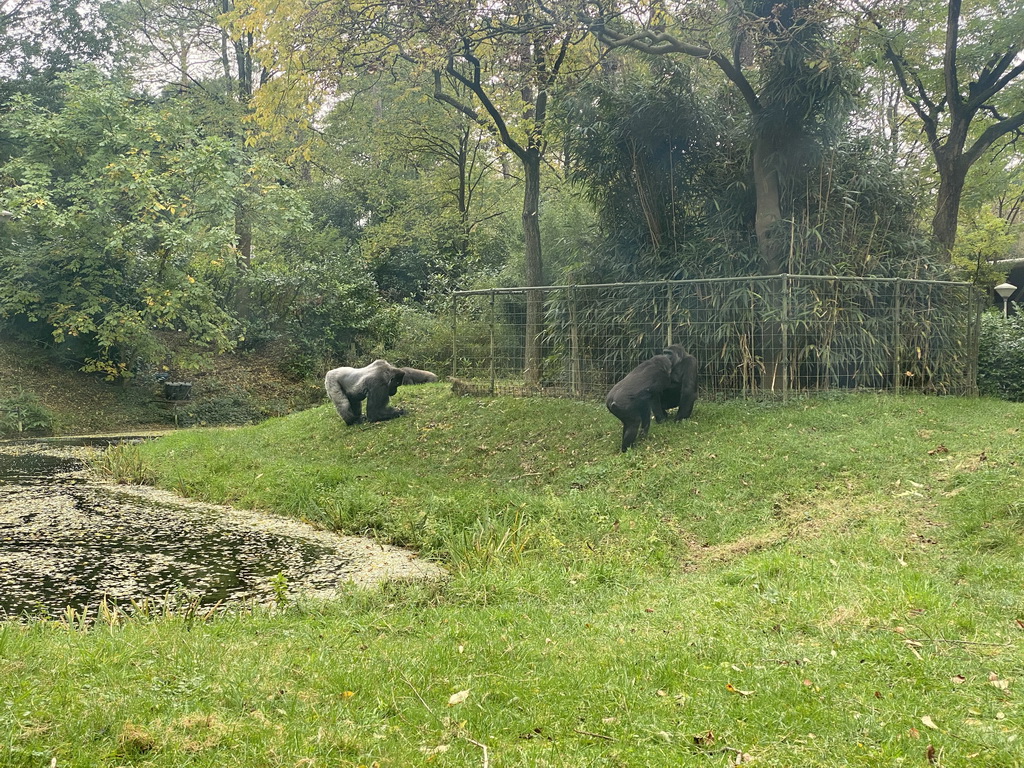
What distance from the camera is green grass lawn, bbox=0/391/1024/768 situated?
125 inches

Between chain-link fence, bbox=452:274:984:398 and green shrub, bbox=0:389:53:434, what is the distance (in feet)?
36.4

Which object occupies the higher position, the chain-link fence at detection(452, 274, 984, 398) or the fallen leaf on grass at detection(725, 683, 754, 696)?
the chain-link fence at detection(452, 274, 984, 398)

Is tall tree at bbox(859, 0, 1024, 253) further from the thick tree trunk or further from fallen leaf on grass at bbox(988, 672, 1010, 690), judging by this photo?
fallen leaf on grass at bbox(988, 672, 1010, 690)

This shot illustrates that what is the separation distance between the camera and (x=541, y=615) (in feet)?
17.2

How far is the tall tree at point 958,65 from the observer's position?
47.9 ft

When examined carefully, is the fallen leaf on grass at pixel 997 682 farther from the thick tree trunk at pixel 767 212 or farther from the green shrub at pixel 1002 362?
the green shrub at pixel 1002 362

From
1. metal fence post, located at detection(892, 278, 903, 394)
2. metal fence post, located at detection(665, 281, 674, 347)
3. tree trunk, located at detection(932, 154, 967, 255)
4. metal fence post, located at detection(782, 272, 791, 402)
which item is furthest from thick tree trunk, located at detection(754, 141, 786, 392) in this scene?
tree trunk, located at detection(932, 154, 967, 255)

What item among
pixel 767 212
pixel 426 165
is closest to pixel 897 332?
pixel 767 212

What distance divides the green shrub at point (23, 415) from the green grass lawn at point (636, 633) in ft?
35.6

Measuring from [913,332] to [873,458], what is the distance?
4.58 m

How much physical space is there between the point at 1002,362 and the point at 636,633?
11.2m

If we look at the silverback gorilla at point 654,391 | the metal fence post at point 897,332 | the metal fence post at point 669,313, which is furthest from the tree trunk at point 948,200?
the silverback gorilla at point 654,391

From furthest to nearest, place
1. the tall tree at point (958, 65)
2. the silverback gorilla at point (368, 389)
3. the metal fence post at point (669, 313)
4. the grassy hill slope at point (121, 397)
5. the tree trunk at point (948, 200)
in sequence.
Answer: the grassy hill slope at point (121, 397), the tree trunk at point (948, 200), the tall tree at point (958, 65), the silverback gorilla at point (368, 389), the metal fence post at point (669, 313)

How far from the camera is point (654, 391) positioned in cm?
1027
